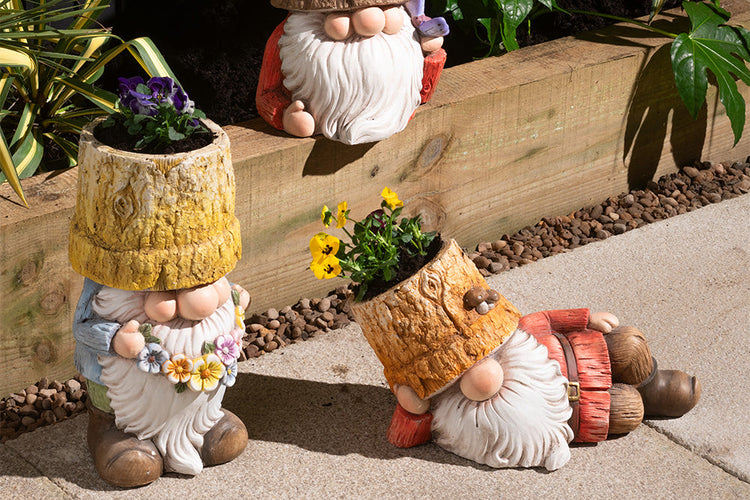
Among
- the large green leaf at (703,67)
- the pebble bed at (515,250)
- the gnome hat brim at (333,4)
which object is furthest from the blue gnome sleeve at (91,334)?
the large green leaf at (703,67)

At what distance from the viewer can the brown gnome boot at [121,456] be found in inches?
101

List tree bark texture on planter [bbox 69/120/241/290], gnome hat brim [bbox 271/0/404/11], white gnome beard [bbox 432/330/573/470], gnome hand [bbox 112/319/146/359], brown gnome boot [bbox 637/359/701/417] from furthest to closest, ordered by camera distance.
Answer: gnome hat brim [bbox 271/0/404/11], brown gnome boot [bbox 637/359/701/417], white gnome beard [bbox 432/330/573/470], gnome hand [bbox 112/319/146/359], tree bark texture on planter [bbox 69/120/241/290]

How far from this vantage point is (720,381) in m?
3.19

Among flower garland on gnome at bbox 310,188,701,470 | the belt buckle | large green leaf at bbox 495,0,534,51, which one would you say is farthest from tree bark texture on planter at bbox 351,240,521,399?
large green leaf at bbox 495,0,534,51

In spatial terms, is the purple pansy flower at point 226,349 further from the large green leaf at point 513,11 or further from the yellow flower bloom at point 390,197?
the large green leaf at point 513,11

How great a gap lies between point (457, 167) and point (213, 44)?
46.8 inches

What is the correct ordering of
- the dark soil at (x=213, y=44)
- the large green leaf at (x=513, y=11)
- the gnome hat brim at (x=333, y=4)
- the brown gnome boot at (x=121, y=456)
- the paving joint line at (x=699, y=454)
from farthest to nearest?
the dark soil at (x=213, y=44)
the large green leaf at (x=513, y=11)
the gnome hat brim at (x=333, y=4)
the paving joint line at (x=699, y=454)
the brown gnome boot at (x=121, y=456)

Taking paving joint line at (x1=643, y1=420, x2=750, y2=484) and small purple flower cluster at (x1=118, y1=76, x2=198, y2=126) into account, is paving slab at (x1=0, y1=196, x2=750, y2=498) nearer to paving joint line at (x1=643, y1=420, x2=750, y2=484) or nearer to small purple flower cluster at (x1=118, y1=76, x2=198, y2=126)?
paving joint line at (x1=643, y1=420, x2=750, y2=484)

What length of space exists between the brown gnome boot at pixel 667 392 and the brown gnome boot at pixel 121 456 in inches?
53.0

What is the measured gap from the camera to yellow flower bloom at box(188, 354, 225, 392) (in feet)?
8.27

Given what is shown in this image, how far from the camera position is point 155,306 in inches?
96.9

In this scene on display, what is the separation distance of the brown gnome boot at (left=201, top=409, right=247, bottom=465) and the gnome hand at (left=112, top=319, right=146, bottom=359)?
362mm

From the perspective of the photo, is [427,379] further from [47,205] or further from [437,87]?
[437,87]

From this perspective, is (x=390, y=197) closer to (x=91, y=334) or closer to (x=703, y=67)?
(x=91, y=334)
